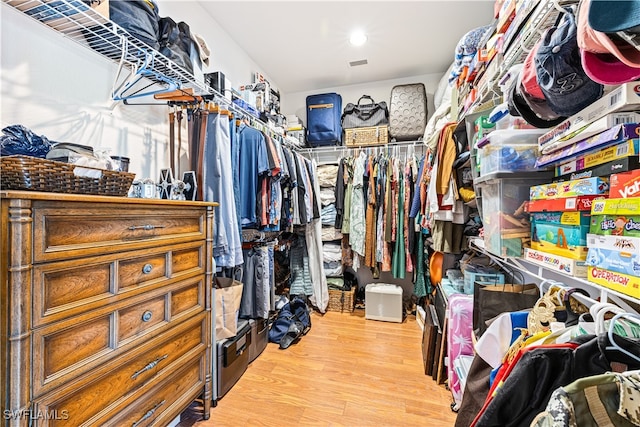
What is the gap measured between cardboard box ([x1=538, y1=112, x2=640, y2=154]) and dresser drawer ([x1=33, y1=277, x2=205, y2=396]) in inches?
57.2

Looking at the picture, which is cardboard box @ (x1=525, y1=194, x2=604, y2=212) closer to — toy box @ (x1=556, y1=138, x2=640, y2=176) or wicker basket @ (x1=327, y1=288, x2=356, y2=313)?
toy box @ (x1=556, y1=138, x2=640, y2=176)

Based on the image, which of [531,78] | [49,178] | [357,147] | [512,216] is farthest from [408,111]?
[49,178]

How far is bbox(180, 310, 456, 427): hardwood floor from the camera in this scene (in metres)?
1.42

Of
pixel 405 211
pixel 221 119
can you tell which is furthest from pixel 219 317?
pixel 405 211

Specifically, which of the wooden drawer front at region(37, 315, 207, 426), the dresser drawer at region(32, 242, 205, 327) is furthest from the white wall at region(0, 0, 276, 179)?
the wooden drawer front at region(37, 315, 207, 426)

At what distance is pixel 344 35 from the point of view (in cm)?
226

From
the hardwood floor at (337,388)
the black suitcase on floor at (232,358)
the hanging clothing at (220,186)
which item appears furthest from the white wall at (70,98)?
the hardwood floor at (337,388)

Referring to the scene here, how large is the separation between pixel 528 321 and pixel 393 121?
242 cm

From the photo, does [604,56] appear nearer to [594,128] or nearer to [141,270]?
[594,128]

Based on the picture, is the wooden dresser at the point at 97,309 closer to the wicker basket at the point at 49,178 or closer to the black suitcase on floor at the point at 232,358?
the wicker basket at the point at 49,178

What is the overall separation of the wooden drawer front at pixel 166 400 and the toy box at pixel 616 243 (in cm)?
151

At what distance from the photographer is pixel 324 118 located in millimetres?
3010

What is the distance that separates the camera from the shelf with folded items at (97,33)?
1.03m

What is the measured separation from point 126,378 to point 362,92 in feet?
10.8
